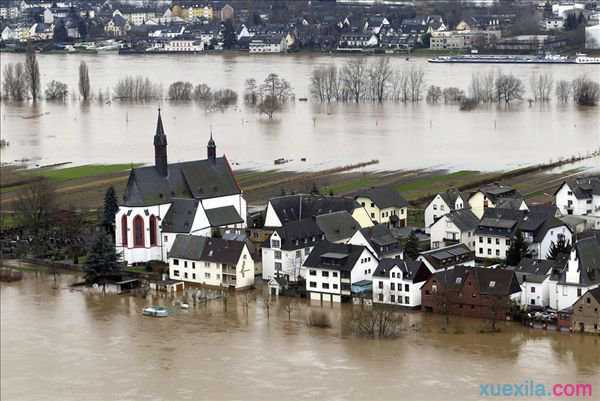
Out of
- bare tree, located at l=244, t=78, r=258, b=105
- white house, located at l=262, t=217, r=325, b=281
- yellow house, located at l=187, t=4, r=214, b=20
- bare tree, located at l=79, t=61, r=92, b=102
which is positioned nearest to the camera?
white house, located at l=262, t=217, r=325, b=281

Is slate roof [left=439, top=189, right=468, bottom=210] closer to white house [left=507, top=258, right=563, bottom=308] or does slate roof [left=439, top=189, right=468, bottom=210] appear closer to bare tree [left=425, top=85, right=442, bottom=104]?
white house [left=507, top=258, right=563, bottom=308]

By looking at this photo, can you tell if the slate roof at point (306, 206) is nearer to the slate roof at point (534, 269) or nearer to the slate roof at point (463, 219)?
the slate roof at point (463, 219)

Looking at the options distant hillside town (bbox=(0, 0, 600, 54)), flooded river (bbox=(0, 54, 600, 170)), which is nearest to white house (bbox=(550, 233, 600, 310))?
flooded river (bbox=(0, 54, 600, 170))

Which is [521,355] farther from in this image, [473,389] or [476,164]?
[476,164]

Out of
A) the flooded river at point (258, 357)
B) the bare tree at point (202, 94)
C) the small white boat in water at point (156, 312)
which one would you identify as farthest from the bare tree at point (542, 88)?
the small white boat in water at point (156, 312)

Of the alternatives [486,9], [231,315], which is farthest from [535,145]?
[486,9]
